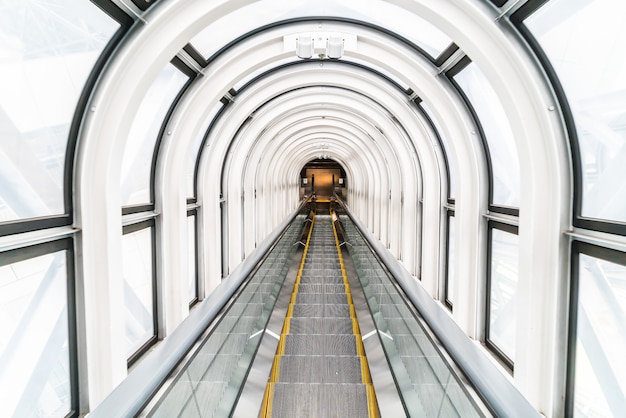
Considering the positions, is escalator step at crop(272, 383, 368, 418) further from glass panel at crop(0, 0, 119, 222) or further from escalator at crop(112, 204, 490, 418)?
glass panel at crop(0, 0, 119, 222)

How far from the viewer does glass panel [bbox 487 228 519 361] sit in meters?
5.49

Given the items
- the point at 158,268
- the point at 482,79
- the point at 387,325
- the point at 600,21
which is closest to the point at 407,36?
the point at 482,79

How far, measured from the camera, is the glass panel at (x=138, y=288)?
221 inches

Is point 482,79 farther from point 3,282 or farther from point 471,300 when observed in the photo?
point 3,282

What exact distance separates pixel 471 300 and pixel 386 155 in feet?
21.6

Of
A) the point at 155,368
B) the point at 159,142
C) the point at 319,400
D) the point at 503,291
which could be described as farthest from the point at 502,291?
the point at 159,142

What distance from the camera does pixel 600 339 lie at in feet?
12.0

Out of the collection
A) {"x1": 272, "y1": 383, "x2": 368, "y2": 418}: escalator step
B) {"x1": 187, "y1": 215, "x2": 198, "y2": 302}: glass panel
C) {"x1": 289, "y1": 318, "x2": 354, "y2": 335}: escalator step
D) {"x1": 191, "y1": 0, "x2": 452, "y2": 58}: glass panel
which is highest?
{"x1": 191, "y1": 0, "x2": 452, "y2": 58}: glass panel

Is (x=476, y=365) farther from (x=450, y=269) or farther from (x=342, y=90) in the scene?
(x=342, y=90)

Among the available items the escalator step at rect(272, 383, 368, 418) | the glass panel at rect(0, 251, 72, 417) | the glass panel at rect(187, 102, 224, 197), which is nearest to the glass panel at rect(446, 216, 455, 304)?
the escalator step at rect(272, 383, 368, 418)

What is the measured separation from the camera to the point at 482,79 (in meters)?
5.36

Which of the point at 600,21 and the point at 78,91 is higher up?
the point at 600,21

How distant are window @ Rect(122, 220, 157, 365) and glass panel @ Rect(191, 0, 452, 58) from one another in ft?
8.76

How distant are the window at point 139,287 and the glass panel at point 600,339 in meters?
5.07
